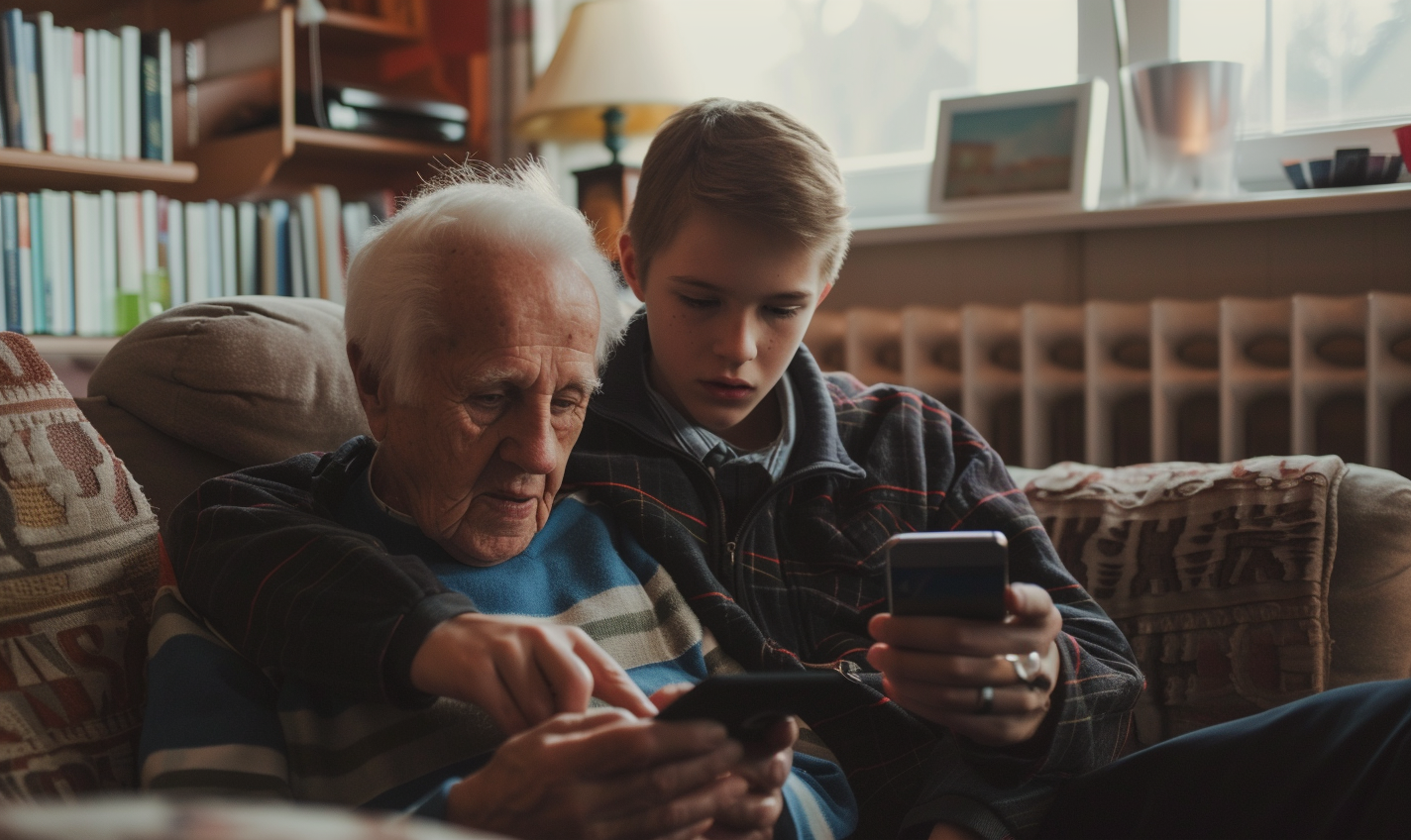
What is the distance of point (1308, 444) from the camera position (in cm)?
189

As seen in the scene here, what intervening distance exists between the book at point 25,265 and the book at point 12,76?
130 millimetres

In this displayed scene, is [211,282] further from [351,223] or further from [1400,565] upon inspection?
[1400,565]

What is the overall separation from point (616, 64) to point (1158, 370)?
1.28 meters

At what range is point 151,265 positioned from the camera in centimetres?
252

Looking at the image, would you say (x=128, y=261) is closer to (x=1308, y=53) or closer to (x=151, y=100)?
(x=151, y=100)

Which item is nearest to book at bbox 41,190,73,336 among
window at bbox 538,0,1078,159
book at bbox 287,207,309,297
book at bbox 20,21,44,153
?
book at bbox 20,21,44,153

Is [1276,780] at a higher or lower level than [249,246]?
lower

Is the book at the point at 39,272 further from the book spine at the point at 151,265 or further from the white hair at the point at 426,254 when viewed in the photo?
the white hair at the point at 426,254

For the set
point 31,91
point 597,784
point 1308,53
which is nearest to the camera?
point 597,784

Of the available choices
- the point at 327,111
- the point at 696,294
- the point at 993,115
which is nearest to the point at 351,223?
the point at 327,111

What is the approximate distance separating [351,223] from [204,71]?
A: 0.56 metres

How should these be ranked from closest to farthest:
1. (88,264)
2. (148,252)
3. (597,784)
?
1. (597,784)
2. (88,264)
3. (148,252)

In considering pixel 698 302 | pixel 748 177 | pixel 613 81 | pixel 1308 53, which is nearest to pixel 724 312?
pixel 698 302

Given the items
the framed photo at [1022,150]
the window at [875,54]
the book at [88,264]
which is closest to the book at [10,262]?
the book at [88,264]
